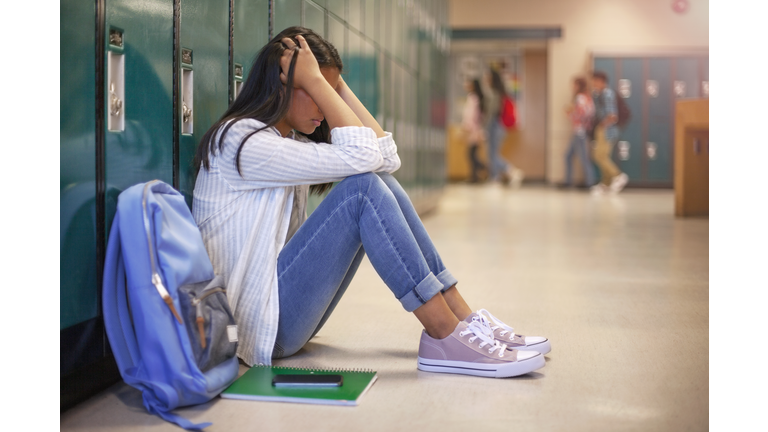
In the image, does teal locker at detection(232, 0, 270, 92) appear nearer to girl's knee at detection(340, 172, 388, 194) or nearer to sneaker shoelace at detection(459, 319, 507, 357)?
girl's knee at detection(340, 172, 388, 194)

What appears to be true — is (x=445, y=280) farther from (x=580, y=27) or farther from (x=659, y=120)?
(x=580, y=27)

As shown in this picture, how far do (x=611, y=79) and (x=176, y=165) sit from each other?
10661 mm

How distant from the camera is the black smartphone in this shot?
1.66 meters

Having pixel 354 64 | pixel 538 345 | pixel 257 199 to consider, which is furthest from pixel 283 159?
pixel 354 64

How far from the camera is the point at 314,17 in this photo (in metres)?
3.09

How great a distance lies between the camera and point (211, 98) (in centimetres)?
211

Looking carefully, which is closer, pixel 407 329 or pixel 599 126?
pixel 407 329

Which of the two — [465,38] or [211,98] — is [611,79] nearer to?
[465,38]

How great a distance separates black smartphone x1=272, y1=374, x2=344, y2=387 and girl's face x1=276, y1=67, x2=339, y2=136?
0.64m

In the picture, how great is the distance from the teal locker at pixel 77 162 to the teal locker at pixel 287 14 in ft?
3.69

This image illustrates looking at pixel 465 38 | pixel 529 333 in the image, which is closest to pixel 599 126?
pixel 465 38

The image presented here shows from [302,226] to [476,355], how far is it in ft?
1.75

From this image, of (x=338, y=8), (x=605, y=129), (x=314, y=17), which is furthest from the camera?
(x=605, y=129)

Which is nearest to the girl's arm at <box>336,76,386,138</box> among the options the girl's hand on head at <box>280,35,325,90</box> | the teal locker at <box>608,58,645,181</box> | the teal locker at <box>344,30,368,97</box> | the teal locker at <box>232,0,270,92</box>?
the girl's hand on head at <box>280,35,325,90</box>
